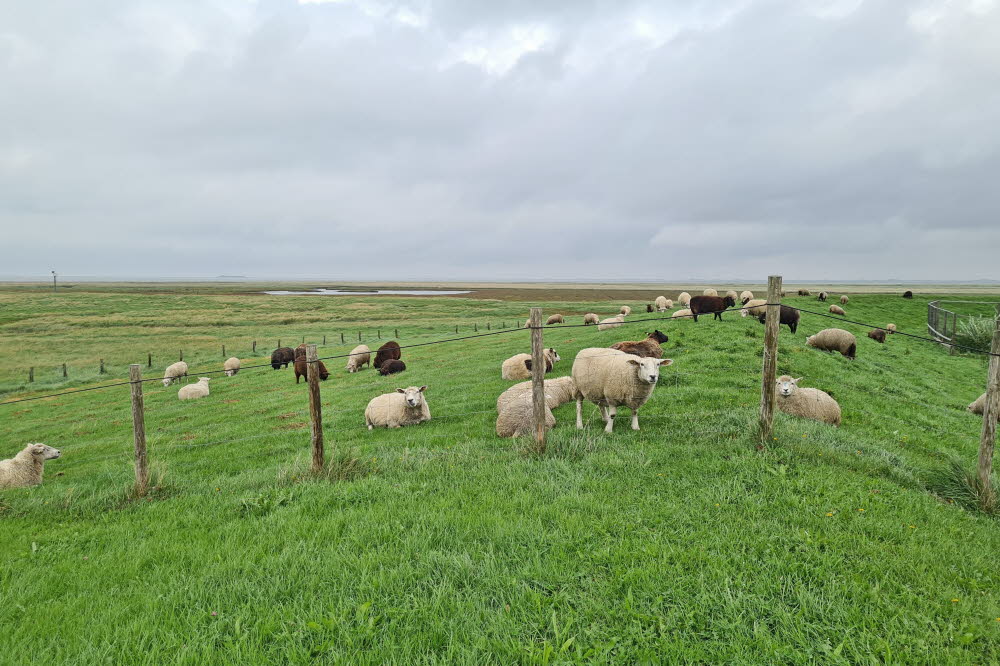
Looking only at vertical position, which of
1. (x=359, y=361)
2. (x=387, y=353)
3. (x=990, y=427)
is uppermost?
(x=990, y=427)

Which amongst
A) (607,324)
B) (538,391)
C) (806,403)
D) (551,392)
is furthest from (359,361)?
(806,403)

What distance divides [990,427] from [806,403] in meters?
4.23

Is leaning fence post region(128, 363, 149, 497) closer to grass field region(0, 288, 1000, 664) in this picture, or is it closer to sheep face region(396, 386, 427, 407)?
grass field region(0, 288, 1000, 664)

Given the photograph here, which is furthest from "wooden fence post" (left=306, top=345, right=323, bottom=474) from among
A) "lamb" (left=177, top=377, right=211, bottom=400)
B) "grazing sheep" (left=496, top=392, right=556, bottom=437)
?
"lamb" (left=177, top=377, right=211, bottom=400)

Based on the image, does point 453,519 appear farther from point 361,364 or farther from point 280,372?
point 280,372

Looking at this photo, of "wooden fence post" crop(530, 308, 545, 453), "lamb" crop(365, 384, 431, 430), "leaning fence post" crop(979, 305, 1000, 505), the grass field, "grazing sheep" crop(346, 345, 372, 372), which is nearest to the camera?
the grass field

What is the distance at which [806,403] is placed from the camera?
396 inches

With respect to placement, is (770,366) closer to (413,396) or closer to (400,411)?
(413,396)

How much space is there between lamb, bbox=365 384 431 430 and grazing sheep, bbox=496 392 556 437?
313 centimetres

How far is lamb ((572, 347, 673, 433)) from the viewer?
348 inches

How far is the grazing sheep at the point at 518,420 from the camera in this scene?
32.1 feet

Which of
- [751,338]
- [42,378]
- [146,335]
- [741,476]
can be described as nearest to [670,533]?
[741,476]

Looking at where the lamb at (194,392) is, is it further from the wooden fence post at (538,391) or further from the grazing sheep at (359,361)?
the wooden fence post at (538,391)

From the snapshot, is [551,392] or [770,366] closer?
[770,366]
